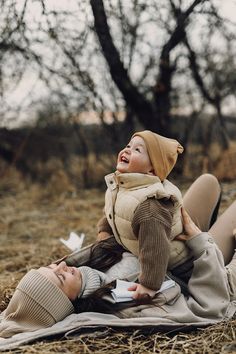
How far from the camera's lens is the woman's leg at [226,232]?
11.1ft

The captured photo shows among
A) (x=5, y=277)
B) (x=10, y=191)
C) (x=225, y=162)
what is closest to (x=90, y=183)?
(x=10, y=191)

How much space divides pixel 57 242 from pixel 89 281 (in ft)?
8.14

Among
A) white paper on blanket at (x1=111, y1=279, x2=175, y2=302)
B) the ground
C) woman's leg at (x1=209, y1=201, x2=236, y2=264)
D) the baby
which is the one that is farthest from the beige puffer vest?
woman's leg at (x1=209, y1=201, x2=236, y2=264)

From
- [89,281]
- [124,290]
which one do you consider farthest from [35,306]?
[124,290]

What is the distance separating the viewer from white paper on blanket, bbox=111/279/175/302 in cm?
270

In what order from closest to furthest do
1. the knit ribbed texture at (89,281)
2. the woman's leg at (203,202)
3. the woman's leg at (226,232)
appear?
1. the knit ribbed texture at (89,281)
2. the woman's leg at (226,232)
3. the woman's leg at (203,202)

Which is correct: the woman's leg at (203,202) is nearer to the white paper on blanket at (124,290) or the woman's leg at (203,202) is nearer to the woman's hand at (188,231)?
the woman's hand at (188,231)

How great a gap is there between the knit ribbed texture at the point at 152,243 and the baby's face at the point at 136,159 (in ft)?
0.85

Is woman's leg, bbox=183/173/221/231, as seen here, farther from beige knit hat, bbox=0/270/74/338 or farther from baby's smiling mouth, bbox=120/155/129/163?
→ beige knit hat, bbox=0/270/74/338

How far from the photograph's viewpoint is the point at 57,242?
208 inches

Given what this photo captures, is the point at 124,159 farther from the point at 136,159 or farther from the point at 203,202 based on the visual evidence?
the point at 203,202

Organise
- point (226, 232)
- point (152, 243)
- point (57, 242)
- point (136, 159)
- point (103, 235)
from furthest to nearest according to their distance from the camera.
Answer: point (57, 242), point (226, 232), point (103, 235), point (136, 159), point (152, 243)

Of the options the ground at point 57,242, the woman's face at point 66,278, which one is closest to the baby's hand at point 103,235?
the woman's face at point 66,278

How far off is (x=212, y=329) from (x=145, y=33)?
4.99 meters
